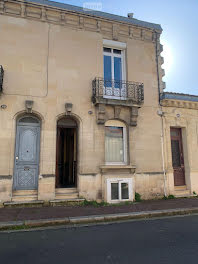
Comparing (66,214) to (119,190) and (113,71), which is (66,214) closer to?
(119,190)

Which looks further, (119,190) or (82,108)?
(82,108)

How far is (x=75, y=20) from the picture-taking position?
26.2 ft

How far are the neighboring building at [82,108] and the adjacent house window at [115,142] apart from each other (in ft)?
0.13

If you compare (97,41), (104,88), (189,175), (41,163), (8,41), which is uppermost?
(97,41)

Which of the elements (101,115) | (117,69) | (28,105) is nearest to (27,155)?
(28,105)

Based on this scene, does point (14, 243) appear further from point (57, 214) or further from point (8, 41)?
point (8, 41)

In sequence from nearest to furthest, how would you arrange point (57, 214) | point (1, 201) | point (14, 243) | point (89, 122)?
point (14, 243) → point (57, 214) → point (1, 201) → point (89, 122)

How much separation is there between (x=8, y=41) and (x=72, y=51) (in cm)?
237

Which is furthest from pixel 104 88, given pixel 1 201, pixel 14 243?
pixel 14 243

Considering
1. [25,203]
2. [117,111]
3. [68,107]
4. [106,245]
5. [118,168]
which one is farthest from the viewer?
[117,111]

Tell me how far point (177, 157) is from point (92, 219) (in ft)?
18.4

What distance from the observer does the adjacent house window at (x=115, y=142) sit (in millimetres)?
7836

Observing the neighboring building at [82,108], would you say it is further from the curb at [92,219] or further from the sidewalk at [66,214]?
the curb at [92,219]

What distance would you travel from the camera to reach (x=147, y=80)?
8688 mm
